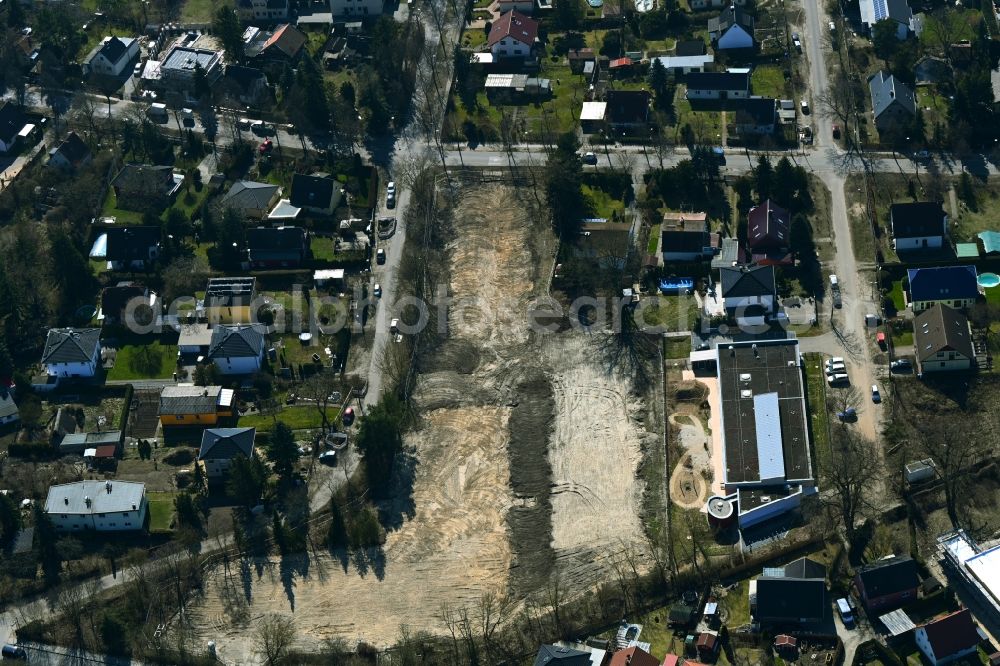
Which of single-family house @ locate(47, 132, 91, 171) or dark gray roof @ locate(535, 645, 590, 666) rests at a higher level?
single-family house @ locate(47, 132, 91, 171)

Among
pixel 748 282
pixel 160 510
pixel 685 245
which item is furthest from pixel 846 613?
pixel 160 510

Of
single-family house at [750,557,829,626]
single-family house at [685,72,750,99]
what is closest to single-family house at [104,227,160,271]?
single-family house at [685,72,750,99]

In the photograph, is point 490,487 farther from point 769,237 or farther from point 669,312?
point 769,237

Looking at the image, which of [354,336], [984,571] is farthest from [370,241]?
[984,571]

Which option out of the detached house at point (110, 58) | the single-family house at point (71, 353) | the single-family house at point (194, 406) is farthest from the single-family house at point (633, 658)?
the detached house at point (110, 58)

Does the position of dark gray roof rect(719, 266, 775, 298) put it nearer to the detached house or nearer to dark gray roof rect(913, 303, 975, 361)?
dark gray roof rect(913, 303, 975, 361)

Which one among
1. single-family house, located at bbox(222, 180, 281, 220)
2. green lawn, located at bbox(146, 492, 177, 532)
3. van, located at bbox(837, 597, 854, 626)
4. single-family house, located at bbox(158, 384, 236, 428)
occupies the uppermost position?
single-family house, located at bbox(222, 180, 281, 220)

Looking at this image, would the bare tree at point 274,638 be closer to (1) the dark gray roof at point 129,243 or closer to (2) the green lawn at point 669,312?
(2) the green lawn at point 669,312
